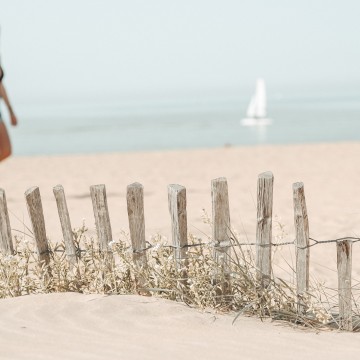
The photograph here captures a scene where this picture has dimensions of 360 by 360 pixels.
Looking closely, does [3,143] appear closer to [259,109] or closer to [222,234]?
[222,234]

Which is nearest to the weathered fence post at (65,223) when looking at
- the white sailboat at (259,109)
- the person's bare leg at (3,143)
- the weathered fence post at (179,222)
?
the weathered fence post at (179,222)

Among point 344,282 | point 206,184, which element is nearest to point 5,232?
point 344,282

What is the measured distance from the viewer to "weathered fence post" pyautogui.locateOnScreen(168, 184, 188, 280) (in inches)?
166

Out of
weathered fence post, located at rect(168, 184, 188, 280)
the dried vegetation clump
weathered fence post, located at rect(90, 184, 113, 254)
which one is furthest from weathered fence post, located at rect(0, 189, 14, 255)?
weathered fence post, located at rect(168, 184, 188, 280)

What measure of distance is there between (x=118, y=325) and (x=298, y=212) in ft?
3.80

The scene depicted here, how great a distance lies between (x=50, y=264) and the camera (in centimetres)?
453

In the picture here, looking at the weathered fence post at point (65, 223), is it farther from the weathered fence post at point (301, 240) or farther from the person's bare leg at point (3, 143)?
the weathered fence post at point (301, 240)

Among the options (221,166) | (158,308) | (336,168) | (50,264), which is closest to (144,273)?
(158,308)

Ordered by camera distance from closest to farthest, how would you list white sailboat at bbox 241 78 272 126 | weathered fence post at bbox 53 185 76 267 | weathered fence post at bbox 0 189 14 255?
weathered fence post at bbox 53 185 76 267 → weathered fence post at bbox 0 189 14 255 → white sailboat at bbox 241 78 272 126

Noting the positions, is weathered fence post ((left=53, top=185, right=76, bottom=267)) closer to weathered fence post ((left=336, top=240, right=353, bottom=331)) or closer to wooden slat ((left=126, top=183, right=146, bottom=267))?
wooden slat ((left=126, top=183, right=146, bottom=267))

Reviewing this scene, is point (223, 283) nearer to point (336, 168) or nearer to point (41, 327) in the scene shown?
point (41, 327)

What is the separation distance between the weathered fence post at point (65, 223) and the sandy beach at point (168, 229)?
0.33 metres

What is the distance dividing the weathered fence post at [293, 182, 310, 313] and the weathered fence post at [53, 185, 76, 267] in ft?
4.60

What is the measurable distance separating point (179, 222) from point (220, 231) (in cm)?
24
